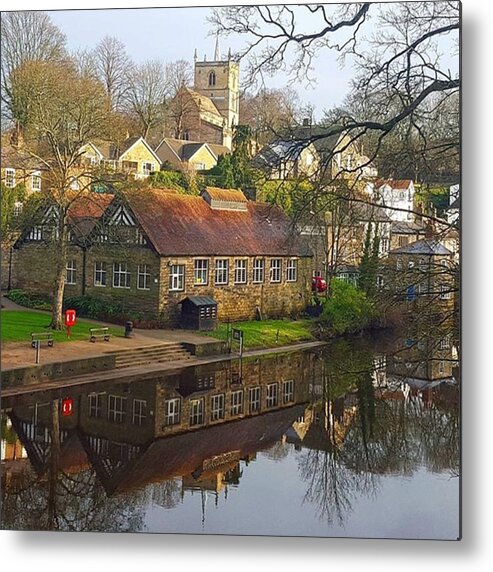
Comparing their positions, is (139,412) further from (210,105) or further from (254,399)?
(210,105)

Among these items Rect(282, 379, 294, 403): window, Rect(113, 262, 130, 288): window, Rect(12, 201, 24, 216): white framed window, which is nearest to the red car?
Rect(282, 379, 294, 403): window

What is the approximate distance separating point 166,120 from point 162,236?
610 millimetres

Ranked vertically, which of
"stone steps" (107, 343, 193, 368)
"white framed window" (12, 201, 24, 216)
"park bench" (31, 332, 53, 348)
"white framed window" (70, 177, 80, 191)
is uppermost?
"white framed window" (70, 177, 80, 191)

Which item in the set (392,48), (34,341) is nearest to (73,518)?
(34,341)

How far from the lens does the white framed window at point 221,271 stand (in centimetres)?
507

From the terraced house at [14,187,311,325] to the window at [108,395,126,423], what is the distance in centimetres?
48

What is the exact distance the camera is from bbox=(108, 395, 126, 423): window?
4816 mm

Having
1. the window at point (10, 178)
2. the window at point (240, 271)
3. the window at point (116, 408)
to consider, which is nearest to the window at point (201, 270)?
the window at point (240, 271)

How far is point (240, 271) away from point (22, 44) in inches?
64.0

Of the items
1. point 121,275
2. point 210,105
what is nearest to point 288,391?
point 121,275

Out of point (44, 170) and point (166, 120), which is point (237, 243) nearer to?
point (166, 120)

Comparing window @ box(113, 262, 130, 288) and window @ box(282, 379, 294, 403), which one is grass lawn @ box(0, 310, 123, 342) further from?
window @ box(282, 379, 294, 403)

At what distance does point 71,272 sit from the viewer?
197 inches

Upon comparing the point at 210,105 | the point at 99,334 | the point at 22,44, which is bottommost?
the point at 99,334
